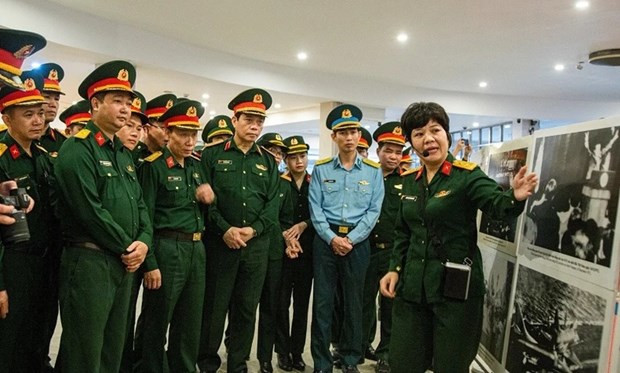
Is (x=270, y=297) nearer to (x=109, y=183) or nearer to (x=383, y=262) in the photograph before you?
(x=383, y=262)

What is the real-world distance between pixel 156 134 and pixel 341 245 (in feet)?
4.86

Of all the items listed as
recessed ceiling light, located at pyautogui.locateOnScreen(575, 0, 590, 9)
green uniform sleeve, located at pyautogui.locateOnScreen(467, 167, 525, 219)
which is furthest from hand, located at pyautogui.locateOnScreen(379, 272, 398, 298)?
recessed ceiling light, located at pyautogui.locateOnScreen(575, 0, 590, 9)

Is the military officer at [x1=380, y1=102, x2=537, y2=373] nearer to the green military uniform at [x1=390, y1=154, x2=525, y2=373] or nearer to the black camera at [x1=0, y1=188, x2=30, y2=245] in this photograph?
the green military uniform at [x1=390, y1=154, x2=525, y2=373]

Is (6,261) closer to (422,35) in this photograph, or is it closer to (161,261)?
(161,261)

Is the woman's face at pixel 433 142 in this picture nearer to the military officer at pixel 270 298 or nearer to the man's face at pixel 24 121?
the military officer at pixel 270 298

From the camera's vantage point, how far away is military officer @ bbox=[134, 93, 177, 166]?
3051mm

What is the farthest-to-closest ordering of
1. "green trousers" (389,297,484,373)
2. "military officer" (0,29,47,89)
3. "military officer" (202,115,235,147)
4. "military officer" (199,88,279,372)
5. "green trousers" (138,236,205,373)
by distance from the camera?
"military officer" (202,115,235,147), "military officer" (199,88,279,372), "green trousers" (138,236,205,373), "green trousers" (389,297,484,373), "military officer" (0,29,47,89)

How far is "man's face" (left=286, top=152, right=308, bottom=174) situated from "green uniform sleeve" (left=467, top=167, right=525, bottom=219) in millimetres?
1816

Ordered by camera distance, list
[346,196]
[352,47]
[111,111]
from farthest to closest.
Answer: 1. [352,47]
2. [346,196]
3. [111,111]

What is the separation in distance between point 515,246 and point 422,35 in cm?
484

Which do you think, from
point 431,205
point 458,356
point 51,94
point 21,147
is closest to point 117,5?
point 51,94

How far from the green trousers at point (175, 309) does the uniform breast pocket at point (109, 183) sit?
1.61ft

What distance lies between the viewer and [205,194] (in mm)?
2627

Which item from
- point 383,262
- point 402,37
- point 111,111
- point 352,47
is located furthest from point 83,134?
point 352,47
